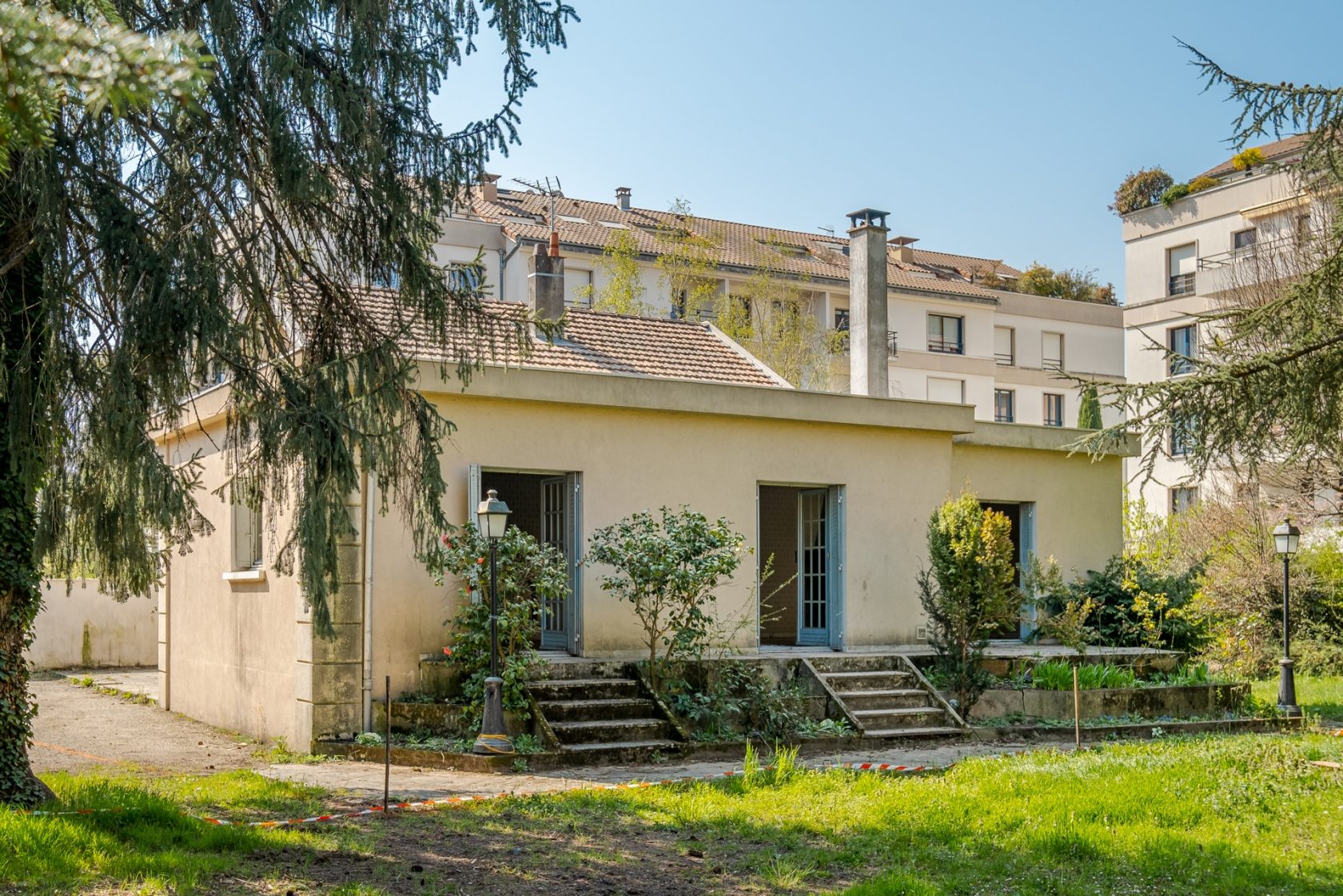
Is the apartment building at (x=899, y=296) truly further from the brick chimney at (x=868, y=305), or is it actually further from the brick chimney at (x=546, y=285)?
the brick chimney at (x=546, y=285)

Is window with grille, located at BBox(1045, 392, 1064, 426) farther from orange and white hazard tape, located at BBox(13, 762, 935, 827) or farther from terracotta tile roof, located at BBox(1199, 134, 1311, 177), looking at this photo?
orange and white hazard tape, located at BBox(13, 762, 935, 827)

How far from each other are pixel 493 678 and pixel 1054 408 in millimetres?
40162

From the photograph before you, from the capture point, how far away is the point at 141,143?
848cm

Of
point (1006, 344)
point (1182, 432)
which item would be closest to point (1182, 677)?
point (1182, 432)

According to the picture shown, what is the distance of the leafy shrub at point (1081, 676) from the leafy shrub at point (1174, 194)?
83.9ft

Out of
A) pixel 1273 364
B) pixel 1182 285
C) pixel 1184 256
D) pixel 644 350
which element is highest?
pixel 1184 256

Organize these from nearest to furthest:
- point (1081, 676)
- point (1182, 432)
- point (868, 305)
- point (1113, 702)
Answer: point (1182, 432)
point (1113, 702)
point (1081, 676)
point (868, 305)

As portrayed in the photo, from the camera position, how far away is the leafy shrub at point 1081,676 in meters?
15.7

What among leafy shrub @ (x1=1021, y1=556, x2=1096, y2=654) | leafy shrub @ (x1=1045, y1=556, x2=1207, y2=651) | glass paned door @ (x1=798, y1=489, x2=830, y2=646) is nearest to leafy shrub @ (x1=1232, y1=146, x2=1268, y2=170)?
leafy shrub @ (x1=1045, y1=556, x2=1207, y2=651)

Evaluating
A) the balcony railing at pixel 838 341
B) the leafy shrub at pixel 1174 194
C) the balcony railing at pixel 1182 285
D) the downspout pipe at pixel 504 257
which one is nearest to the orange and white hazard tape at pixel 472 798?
the downspout pipe at pixel 504 257

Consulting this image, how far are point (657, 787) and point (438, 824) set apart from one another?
2.20 meters

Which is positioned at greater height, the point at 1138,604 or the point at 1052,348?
the point at 1052,348

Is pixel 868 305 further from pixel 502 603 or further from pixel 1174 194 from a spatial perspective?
pixel 1174 194

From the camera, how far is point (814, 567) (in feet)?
55.8
